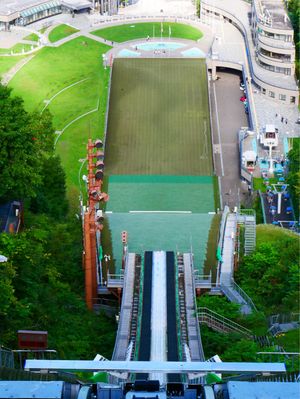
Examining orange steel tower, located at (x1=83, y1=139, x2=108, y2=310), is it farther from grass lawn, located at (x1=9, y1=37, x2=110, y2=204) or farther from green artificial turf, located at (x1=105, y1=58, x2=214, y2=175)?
green artificial turf, located at (x1=105, y1=58, x2=214, y2=175)

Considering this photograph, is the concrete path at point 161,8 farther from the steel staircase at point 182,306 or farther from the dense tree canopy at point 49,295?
the steel staircase at point 182,306

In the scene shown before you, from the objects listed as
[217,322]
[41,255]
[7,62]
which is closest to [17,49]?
[7,62]

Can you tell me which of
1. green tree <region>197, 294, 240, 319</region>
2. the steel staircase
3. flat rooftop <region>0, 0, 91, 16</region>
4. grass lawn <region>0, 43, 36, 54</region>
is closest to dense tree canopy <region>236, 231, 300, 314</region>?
green tree <region>197, 294, 240, 319</region>

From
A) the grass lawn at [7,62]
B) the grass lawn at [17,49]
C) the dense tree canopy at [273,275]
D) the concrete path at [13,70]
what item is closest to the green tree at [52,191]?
the dense tree canopy at [273,275]

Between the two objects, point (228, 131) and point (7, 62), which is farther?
point (7, 62)

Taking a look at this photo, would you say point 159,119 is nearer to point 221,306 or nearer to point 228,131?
point 228,131
